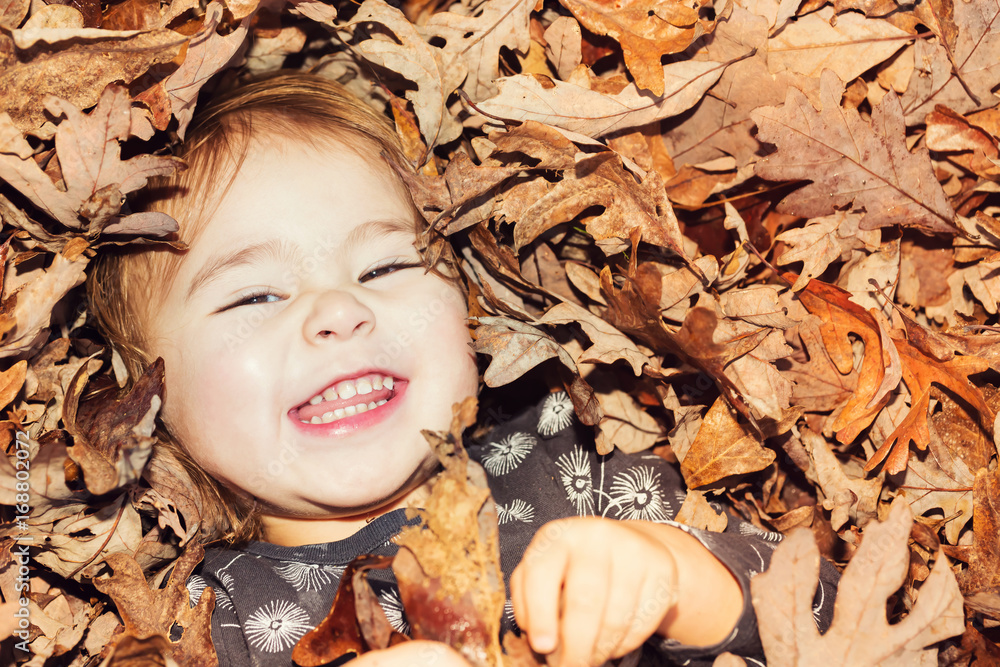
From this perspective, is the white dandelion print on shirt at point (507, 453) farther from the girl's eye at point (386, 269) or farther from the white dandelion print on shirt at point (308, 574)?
the girl's eye at point (386, 269)

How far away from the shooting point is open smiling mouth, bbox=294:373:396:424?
86.7 inches

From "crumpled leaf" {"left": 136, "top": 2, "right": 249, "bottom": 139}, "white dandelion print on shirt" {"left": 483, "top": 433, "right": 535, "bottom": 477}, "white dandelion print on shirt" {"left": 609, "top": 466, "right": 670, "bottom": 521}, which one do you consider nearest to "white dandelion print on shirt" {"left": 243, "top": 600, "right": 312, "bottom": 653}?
"white dandelion print on shirt" {"left": 483, "top": 433, "right": 535, "bottom": 477}

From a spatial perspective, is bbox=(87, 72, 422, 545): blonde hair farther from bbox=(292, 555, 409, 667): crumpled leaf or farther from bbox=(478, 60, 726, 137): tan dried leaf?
bbox=(292, 555, 409, 667): crumpled leaf

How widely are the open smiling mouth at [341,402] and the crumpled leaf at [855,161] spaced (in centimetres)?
139

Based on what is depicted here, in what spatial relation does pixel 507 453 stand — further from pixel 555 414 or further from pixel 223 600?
pixel 223 600

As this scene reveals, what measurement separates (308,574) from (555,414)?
3.23ft

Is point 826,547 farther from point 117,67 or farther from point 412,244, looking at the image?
point 117,67

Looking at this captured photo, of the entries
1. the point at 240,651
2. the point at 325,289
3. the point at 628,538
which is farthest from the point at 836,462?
the point at 240,651

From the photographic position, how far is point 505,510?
249cm

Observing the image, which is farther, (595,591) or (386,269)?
(386,269)

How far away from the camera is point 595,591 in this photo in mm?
1685

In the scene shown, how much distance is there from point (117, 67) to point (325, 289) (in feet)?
2.88

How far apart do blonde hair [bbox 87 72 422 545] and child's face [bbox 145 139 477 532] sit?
8 centimetres

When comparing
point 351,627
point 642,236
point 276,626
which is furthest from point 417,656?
point 642,236
